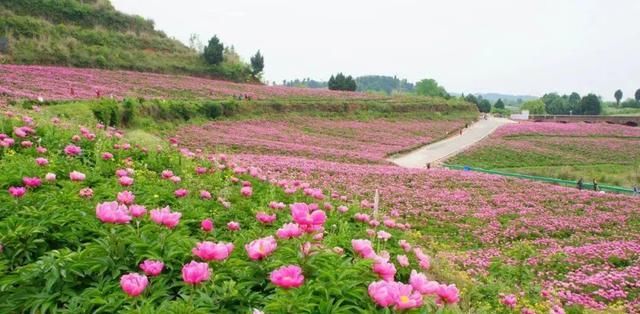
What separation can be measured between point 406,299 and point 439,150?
1373 inches

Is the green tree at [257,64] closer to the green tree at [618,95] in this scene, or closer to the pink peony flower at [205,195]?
the pink peony flower at [205,195]

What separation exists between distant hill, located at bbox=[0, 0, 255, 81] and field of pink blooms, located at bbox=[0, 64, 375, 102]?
250 centimetres

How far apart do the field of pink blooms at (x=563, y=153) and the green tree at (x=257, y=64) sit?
89.3 ft

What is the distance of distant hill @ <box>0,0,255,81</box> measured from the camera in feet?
123

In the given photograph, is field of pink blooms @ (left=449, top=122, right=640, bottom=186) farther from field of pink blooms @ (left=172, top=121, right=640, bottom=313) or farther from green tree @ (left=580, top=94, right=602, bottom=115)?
green tree @ (left=580, top=94, right=602, bottom=115)

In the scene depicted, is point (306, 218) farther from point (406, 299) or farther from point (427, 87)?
point (427, 87)

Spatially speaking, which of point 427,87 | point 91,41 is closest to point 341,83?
point 91,41

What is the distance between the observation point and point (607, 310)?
7.68 m

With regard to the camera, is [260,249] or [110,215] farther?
[110,215]

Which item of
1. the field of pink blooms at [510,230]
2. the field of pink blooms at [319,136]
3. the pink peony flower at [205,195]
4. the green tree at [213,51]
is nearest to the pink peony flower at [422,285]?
the field of pink blooms at [510,230]

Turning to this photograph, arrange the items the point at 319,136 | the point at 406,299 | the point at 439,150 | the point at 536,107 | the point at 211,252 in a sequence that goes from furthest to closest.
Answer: the point at 536,107 → the point at 439,150 → the point at 319,136 → the point at 211,252 → the point at 406,299

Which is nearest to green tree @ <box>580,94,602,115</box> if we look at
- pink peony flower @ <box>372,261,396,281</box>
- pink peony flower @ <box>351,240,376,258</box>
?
pink peony flower @ <box>351,240,376,258</box>

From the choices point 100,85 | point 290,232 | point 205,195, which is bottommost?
point 205,195

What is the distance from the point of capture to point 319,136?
34094 millimetres
